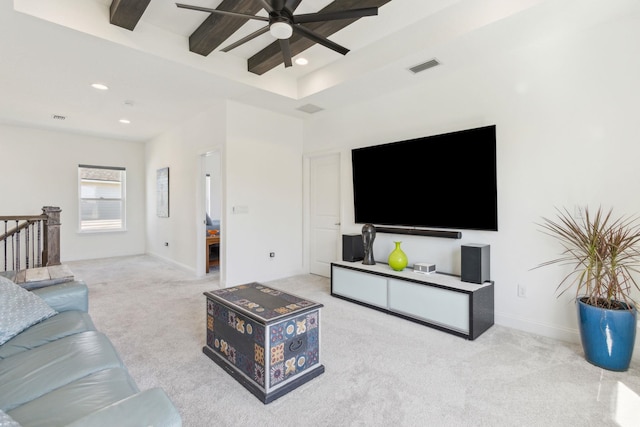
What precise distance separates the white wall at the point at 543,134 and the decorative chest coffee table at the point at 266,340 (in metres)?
2.07

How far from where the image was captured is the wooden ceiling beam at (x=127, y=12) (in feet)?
8.41

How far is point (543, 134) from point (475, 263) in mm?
1318

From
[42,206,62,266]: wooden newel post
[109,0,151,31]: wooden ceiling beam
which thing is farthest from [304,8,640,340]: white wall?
[42,206,62,266]: wooden newel post

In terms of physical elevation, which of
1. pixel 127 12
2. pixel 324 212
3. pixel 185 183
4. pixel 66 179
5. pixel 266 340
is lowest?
pixel 266 340

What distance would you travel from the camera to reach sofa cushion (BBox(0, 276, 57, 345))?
1.70 metres

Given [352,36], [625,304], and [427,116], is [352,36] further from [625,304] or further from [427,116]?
[625,304]

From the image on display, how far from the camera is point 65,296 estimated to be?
2.17 m

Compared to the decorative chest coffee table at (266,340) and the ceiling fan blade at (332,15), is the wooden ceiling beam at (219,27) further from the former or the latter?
the decorative chest coffee table at (266,340)

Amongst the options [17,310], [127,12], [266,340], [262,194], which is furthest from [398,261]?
[127,12]

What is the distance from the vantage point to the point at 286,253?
512 cm

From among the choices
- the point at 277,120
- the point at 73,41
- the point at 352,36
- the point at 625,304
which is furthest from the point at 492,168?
the point at 73,41

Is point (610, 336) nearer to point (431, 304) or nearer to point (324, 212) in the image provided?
point (431, 304)

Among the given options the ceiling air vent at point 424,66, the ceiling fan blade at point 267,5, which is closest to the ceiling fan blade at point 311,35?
the ceiling fan blade at point 267,5

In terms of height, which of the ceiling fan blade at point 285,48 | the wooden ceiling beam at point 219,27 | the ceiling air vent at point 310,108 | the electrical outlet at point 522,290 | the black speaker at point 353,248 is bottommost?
the electrical outlet at point 522,290
